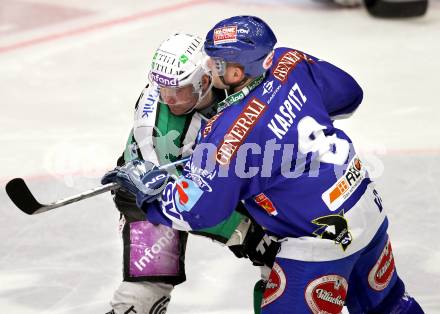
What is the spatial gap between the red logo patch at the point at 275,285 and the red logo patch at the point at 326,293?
8 centimetres

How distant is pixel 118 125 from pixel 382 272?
2731 millimetres

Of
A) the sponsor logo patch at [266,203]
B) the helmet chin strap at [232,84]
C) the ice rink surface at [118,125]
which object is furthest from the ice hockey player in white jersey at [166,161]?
the ice rink surface at [118,125]

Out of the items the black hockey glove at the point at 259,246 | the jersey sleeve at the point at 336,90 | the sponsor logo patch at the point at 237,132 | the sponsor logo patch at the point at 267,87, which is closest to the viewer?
the sponsor logo patch at the point at 237,132

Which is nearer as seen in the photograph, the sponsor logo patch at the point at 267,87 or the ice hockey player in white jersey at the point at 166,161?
the sponsor logo patch at the point at 267,87

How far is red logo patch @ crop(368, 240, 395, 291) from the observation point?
352cm

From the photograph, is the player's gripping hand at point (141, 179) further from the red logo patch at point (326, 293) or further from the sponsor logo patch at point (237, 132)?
the red logo patch at point (326, 293)

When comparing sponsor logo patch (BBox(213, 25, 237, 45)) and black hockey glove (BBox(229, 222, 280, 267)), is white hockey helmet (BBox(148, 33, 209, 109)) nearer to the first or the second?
sponsor logo patch (BBox(213, 25, 237, 45))

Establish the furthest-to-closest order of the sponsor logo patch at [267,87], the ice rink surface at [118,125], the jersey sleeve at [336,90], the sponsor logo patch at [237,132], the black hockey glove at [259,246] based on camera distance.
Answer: the ice rink surface at [118,125]
the black hockey glove at [259,246]
the jersey sleeve at [336,90]
the sponsor logo patch at [267,87]
the sponsor logo patch at [237,132]

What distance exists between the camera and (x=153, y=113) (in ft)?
11.8

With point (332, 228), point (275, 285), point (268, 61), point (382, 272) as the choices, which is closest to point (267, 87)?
point (268, 61)

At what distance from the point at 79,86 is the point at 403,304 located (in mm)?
3450

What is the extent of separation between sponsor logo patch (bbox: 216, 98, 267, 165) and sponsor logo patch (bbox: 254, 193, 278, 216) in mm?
213

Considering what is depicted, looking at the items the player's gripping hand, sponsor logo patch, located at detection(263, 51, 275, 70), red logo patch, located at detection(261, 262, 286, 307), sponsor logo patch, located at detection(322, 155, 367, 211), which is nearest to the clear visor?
sponsor logo patch, located at detection(263, 51, 275, 70)

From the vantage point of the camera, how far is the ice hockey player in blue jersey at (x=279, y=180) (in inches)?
127
